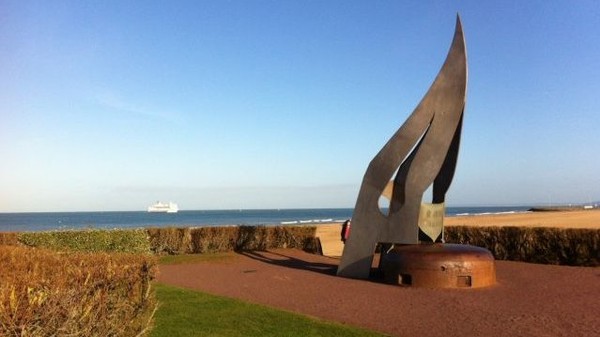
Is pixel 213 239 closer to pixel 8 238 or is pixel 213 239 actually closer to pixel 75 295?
pixel 8 238

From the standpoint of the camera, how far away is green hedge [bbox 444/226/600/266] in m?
16.3

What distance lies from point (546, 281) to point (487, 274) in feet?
6.38

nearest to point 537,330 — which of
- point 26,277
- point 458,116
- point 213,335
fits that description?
point 213,335

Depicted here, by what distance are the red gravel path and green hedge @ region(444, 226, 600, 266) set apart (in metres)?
0.84

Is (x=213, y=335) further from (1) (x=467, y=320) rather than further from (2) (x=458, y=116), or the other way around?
(2) (x=458, y=116)

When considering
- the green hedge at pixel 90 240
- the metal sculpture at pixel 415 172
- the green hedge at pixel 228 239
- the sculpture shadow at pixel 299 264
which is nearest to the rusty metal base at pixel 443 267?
the metal sculpture at pixel 415 172

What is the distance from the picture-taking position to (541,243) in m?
17.2

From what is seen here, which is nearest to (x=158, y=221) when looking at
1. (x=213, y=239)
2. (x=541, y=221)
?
(x=541, y=221)

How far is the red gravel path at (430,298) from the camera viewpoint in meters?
9.13

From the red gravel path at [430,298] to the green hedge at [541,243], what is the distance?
844 mm

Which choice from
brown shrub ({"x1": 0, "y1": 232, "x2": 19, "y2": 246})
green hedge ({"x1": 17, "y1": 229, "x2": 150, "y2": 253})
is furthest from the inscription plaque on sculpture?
brown shrub ({"x1": 0, "y1": 232, "x2": 19, "y2": 246})

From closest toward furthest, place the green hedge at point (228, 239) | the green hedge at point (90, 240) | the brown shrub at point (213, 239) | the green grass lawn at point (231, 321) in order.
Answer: the green grass lawn at point (231, 321)
the green hedge at point (90, 240)
the green hedge at point (228, 239)
the brown shrub at point (213, 239)

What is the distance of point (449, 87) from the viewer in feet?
45.3

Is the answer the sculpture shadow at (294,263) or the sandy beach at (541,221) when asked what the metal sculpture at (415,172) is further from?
the sandy beach at (541,221)
